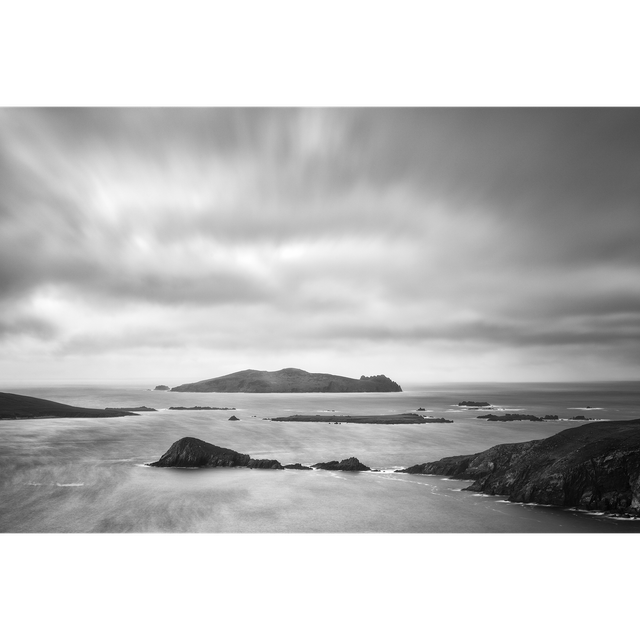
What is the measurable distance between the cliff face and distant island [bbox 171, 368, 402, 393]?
5.20 ft

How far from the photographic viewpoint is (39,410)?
5.30 metres

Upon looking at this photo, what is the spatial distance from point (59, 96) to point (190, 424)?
4.82 metres

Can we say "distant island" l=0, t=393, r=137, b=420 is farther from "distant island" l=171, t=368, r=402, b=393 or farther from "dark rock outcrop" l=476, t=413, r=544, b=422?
"dark rock outcrop" l=476, t=413, r=544, b=422

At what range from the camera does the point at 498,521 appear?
4223mm

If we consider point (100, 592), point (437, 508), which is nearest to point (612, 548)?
point (437, 508)

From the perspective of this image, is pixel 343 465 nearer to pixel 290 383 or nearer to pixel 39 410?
pixel 290 383

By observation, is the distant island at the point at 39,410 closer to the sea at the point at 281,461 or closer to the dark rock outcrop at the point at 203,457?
the sea at the point at 281,461

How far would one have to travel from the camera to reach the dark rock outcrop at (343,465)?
5.45m

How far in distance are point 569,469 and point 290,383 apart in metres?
4.21

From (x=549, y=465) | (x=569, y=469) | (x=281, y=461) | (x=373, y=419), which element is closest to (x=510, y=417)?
(x=549, y=465)

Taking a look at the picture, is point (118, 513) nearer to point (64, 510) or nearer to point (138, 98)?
point (64, 510)

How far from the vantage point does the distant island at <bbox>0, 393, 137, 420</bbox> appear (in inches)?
198

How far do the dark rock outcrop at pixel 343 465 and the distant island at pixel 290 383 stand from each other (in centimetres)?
118

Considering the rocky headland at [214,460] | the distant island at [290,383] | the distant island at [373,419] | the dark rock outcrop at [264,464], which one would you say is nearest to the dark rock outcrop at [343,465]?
the rocky headland at [214,460]
